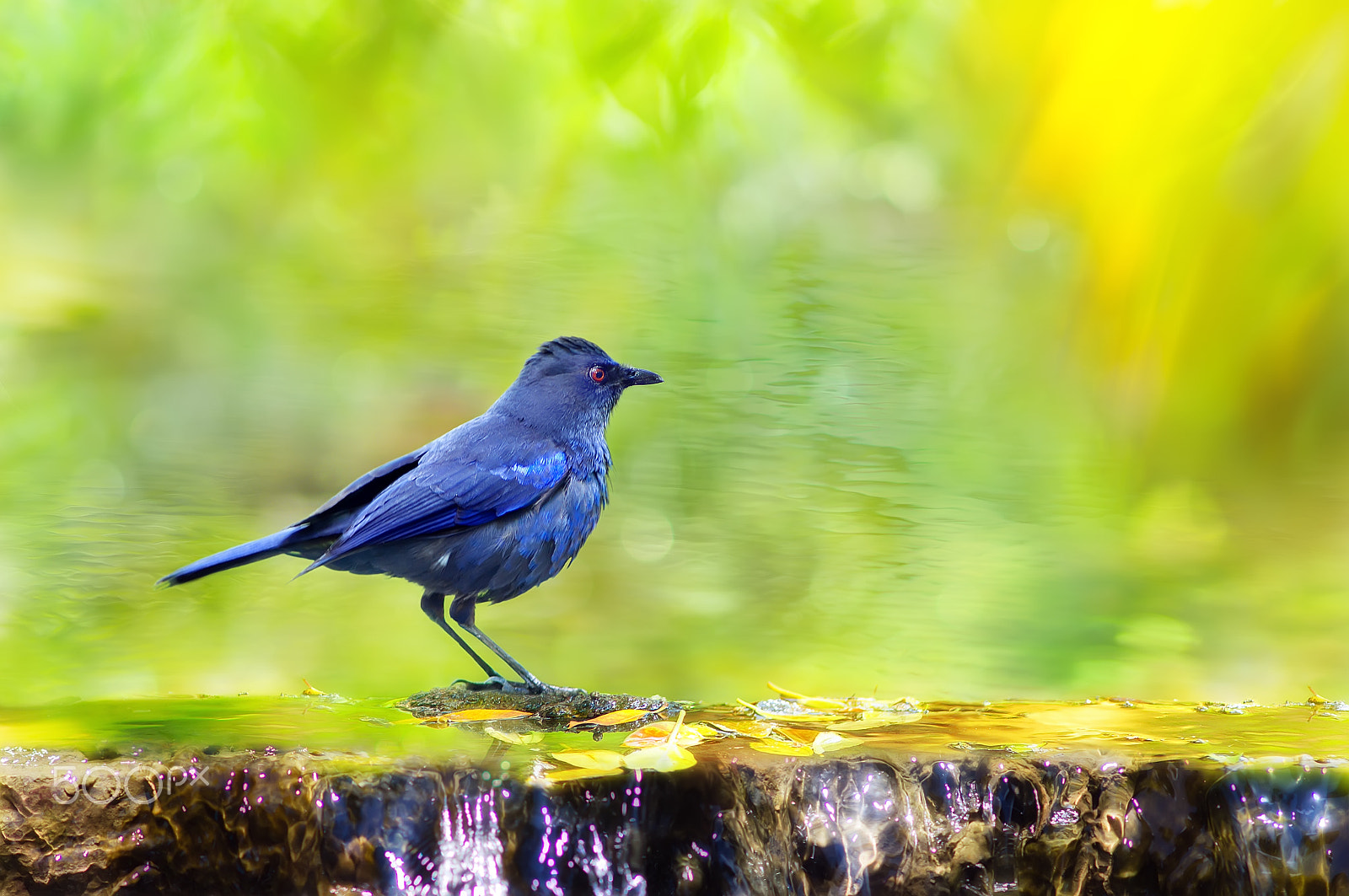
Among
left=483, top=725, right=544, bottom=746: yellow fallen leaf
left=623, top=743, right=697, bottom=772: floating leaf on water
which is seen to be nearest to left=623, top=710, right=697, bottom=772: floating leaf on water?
left=623, top=743, right=697, bottom=772: floating leaf on water

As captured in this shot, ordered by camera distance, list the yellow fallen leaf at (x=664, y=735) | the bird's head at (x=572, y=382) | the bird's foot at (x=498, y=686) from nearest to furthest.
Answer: the yellow fallen leaf at (x=664, y=735), the bird's foot at (x=498, y=686), the bird's head at (x=572, y=382)

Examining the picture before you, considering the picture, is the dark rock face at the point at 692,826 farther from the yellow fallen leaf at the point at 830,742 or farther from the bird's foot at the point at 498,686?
the bird's foot at the point at 498,686

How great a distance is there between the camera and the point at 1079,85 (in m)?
6.46

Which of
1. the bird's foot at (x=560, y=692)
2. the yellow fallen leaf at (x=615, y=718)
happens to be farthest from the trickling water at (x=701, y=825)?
the bird's foot at (x=560, y=692)

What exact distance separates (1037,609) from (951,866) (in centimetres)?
316

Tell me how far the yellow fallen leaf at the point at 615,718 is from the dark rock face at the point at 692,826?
19.3 inches

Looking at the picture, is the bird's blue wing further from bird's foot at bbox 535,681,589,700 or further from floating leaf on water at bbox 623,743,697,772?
floating leaf on water at bbox 623,743,697,772

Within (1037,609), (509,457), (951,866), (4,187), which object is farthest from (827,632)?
(4,187)

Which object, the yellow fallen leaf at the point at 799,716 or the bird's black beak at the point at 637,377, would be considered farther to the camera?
the bird's black beak at the point at 637,377

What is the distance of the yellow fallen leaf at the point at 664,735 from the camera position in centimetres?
301

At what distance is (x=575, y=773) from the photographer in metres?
2.80

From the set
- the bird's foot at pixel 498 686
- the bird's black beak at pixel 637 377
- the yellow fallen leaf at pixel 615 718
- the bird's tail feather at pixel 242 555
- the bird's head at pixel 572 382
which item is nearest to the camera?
the yellow fallen leaf at pixel 615 718

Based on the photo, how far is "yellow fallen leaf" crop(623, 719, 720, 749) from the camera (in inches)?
119

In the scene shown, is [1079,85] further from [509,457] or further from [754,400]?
[509,457]
